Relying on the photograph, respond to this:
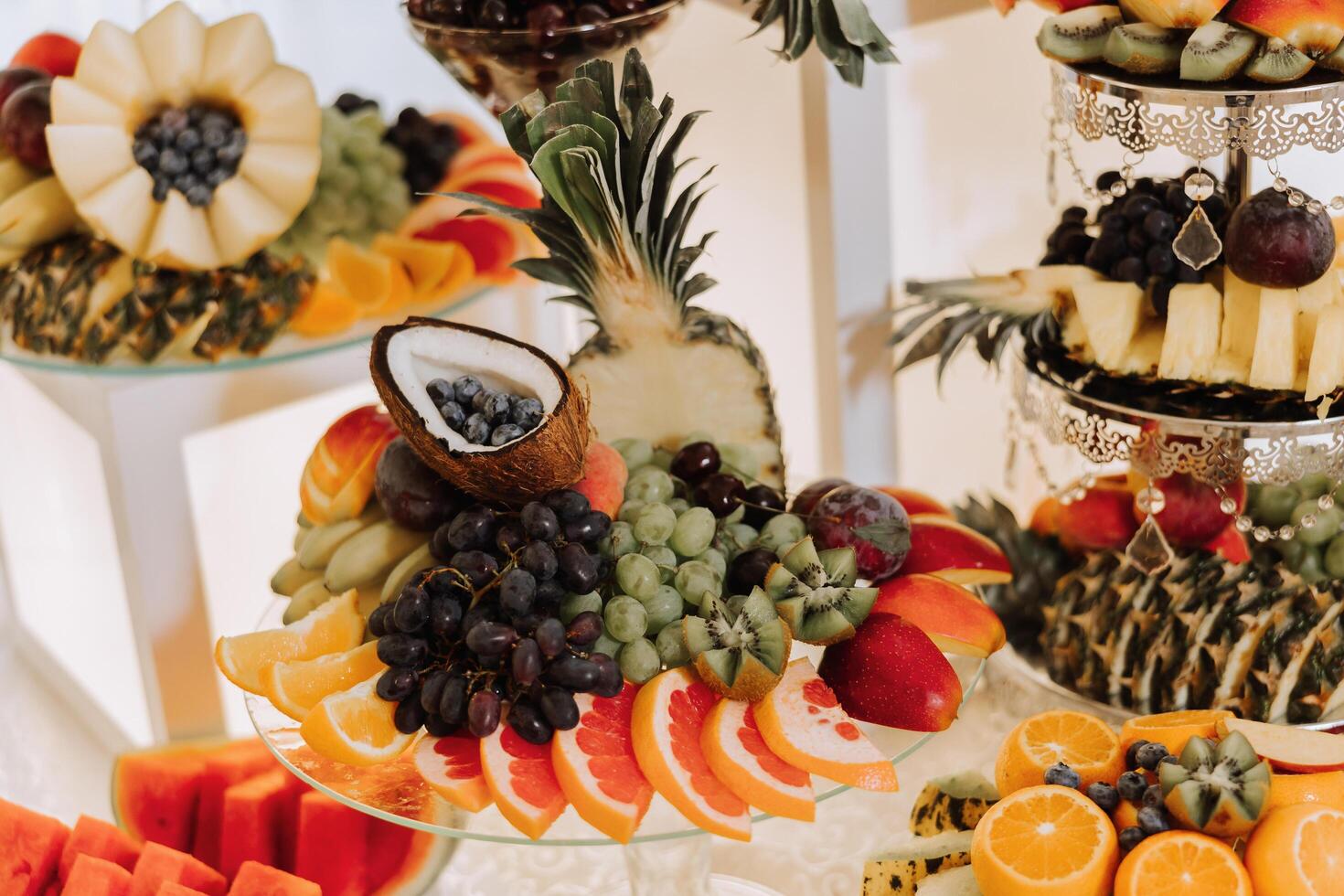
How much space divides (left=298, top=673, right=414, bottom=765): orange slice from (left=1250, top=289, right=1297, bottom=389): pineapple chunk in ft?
2.38

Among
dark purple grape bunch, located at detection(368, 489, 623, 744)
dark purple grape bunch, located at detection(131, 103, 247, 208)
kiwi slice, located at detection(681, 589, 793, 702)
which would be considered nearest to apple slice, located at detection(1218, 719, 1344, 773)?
kiwi slice, located at detection(681, 589, 793, 702)

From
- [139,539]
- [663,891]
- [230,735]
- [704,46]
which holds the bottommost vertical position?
[230,735]

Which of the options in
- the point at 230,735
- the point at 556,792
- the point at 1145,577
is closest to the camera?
the point at 556,792

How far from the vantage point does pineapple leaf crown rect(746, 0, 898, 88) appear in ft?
4.20

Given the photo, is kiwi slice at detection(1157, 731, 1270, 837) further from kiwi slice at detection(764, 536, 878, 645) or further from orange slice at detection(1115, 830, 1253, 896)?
kiwi slice at detection(764, 536, 878, 645)

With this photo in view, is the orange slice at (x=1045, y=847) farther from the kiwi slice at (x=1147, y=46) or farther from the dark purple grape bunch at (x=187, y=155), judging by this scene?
the dark purple grape bunch at (x=187, y=155)

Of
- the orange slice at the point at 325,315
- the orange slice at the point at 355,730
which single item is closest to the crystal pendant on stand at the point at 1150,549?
the orange slice at the point at 355,730

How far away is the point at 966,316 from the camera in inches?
53.2

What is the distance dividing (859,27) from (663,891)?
0.78 metres

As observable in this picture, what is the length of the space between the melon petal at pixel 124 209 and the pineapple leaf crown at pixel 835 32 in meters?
0.67

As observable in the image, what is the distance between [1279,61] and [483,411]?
657mm

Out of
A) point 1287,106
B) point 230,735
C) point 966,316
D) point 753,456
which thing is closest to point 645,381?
point 753,456

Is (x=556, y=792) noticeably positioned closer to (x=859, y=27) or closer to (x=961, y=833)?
(x=961, y=833)

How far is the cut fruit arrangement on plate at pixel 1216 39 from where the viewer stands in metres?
1.06
